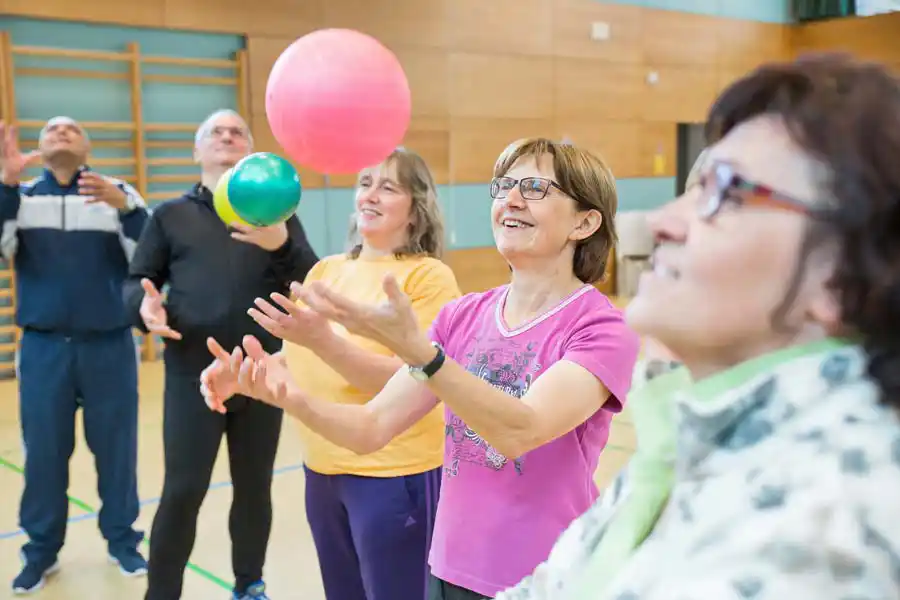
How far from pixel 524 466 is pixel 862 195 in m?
0.83

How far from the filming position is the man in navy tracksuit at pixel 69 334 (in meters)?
2.82

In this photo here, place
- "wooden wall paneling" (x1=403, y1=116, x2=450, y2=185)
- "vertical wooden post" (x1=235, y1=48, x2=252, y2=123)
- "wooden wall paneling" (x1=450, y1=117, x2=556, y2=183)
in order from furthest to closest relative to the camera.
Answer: "wooden wall paneling" (x1=450, y1=117, x2=556, y2=183) < "wooden wall paneling" (x1=403, y1=116, x2=450, y2=185) < "vertical wooden post" (x1=235, y1=48, x2=252, y2=123)

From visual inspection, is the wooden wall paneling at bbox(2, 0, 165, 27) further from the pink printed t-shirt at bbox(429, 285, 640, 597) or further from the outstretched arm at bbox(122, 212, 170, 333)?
the pink printed t-shirt at bbox(429, 285, 640, 597)

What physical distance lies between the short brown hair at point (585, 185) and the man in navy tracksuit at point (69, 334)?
1811 mm

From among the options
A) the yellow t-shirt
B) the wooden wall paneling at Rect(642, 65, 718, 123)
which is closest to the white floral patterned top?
the yellow t-shirt

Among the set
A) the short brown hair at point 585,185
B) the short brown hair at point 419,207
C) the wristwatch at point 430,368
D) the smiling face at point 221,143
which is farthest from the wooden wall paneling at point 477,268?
the wristwatch at point 430,368

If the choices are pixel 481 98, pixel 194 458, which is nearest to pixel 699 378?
pixel 194 458

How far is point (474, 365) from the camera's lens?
1.49 metres

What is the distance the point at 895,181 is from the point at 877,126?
53 millimetres

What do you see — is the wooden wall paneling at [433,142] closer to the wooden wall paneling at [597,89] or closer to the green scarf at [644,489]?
the wooden wall paneling at [597,89]

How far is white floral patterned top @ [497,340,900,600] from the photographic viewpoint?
0.62 metres

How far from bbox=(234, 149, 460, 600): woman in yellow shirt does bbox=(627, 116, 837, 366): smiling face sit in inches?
38.3

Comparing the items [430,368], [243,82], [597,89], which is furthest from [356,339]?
[597,89]

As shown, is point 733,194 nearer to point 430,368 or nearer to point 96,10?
point 430,368
